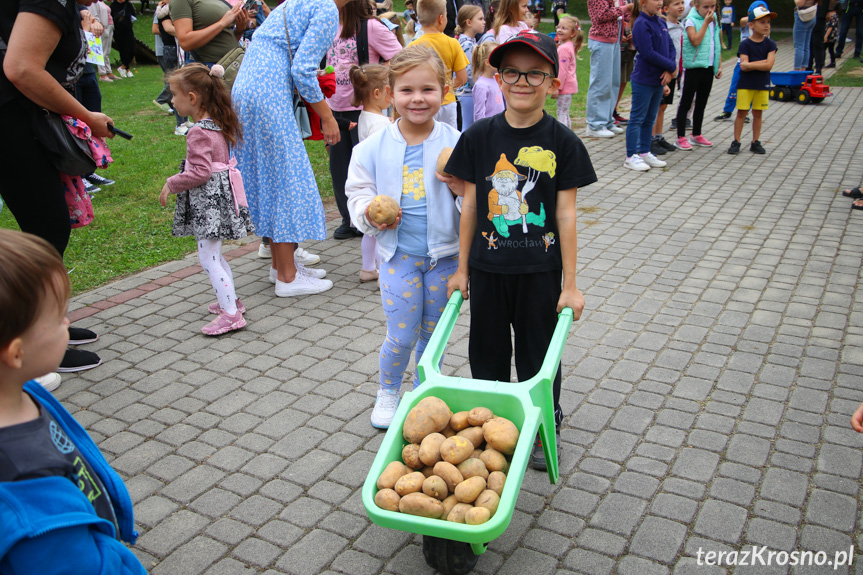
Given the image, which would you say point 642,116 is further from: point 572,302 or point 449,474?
point 449,474

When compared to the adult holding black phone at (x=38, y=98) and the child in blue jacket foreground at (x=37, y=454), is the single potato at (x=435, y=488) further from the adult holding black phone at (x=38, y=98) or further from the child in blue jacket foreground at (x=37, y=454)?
the adult holding black phone at (x=38, y=98)

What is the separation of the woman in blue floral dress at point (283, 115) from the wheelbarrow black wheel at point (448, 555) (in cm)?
292

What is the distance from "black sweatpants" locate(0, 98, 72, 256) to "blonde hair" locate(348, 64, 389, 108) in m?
2.25

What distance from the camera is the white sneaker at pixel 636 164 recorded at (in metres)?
8.57

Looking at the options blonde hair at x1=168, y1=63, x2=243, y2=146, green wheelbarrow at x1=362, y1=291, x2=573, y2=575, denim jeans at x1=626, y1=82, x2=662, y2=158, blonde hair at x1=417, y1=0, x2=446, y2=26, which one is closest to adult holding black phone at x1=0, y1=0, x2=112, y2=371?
blonde hair at x1=168, y1=63, x2=243, y2=146

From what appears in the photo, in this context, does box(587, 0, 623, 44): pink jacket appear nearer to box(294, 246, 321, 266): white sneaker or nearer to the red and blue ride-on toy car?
the red and blue ride-on toy car

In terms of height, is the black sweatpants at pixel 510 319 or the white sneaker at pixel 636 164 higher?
the black sweatpants at pixel 510 319

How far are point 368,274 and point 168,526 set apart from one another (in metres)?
2.90

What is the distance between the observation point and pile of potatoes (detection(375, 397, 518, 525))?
2156 mm

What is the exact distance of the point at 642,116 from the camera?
8336 mm

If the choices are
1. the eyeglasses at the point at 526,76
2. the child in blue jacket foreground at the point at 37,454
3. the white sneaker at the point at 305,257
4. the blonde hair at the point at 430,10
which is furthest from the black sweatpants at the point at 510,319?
the blonde hair at the point at 430,10

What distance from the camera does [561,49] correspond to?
9141 mm

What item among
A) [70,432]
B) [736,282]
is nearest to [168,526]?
[70,432]

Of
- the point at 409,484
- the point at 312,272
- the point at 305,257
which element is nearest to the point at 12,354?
the point at 409,484
